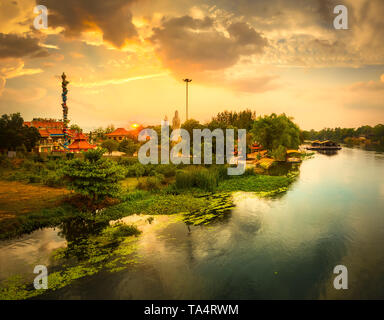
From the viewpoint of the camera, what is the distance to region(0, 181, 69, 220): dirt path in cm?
1209

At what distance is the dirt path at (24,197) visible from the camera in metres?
12.1

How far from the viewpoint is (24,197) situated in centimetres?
1430

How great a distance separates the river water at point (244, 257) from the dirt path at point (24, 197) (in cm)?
294

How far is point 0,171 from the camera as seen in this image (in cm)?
2284

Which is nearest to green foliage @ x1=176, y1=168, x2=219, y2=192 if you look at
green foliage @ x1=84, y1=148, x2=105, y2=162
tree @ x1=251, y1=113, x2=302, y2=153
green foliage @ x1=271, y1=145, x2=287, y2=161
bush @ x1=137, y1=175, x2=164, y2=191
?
bush @ x1=137, y1=175, x2=164, y2=191

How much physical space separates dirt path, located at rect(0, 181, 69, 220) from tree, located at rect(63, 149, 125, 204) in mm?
2413

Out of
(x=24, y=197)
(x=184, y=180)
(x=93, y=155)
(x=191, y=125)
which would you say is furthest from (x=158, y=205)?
(x=191, y=125)

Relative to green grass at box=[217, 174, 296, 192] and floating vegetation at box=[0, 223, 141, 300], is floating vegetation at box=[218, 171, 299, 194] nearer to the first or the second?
green grass at box=[217, 174, 296, 192]

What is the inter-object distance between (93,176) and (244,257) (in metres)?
8.58

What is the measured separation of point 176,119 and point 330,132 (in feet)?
484

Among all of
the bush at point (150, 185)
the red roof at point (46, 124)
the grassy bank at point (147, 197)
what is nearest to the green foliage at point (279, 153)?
the grassy bank at point (147, 197)
